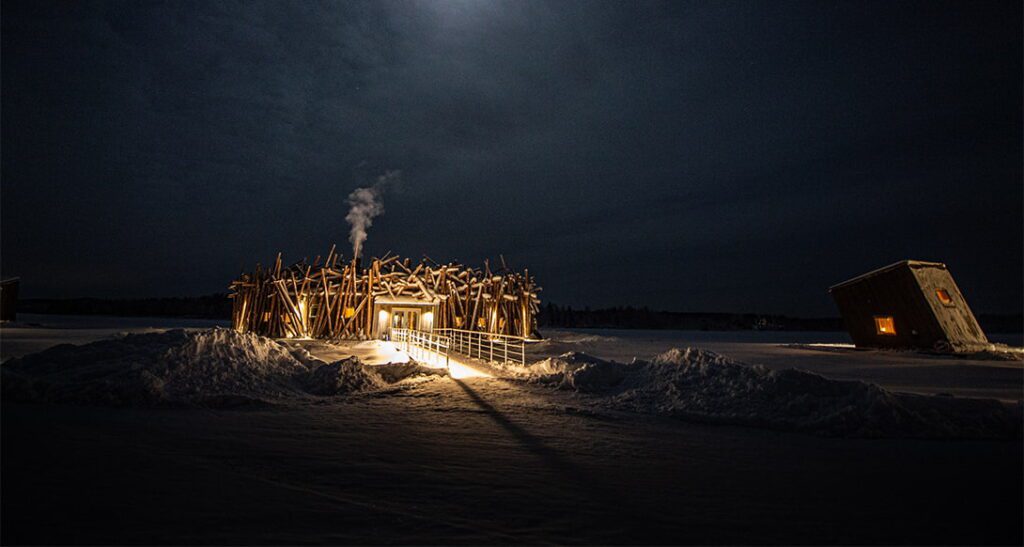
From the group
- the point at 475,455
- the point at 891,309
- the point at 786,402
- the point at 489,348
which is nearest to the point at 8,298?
the point at 489,348

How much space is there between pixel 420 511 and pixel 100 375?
8.32m

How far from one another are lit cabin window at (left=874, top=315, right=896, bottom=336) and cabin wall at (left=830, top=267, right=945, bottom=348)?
0.13 meters

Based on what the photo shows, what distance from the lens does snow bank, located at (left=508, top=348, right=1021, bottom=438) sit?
23.9 ft

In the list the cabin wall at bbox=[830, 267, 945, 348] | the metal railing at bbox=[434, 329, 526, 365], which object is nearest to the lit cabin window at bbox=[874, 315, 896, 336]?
the cabin wall at bbox=[830, 267, 945, 348]

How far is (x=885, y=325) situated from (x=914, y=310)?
2.13 metres

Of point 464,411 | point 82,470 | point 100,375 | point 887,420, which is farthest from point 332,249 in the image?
point 887,420

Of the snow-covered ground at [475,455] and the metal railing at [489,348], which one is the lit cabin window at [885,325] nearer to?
the snow-covered ground at [475,455]

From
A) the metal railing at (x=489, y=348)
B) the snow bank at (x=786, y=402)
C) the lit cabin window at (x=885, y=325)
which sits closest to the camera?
the snow bank at (x=786, y=402)

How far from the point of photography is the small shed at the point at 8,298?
34.9 meters

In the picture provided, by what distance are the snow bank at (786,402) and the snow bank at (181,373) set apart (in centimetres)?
536

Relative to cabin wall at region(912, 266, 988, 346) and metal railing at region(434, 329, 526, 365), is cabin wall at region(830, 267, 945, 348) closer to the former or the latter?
cabin wall at region(912, 266, 988, 346)

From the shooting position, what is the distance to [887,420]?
733 centimetres

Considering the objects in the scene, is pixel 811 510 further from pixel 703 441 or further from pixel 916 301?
pixel 916 301

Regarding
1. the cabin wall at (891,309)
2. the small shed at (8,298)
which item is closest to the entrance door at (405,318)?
the cabin wall at (891,309)
